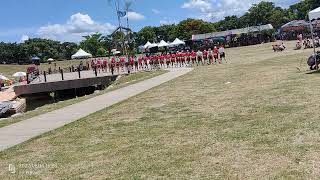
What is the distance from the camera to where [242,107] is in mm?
13555

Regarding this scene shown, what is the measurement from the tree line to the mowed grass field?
347ft

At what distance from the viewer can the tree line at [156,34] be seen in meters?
132

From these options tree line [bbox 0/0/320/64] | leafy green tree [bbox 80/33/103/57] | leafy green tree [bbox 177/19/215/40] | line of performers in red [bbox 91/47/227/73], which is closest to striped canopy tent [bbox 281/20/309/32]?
line of performers in red [bbox 91/47/227/73]

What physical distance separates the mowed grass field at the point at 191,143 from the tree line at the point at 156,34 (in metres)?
106

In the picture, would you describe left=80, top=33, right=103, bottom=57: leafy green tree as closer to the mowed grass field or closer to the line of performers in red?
the line of performers in red

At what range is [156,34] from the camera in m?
163

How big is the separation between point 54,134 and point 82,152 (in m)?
2.74

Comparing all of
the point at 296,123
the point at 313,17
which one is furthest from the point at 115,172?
the point at 313,17

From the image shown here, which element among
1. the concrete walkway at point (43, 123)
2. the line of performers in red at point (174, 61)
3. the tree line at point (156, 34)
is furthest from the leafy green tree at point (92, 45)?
the concrete walkway at point (43, 123)

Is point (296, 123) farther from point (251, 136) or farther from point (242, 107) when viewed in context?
point (242, 107)

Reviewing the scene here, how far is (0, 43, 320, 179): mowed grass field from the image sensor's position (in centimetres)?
766

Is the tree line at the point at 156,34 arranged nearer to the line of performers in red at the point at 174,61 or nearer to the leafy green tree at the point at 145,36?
the leafy green tree at the point at 145,36

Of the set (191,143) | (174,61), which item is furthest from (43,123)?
(174,61)

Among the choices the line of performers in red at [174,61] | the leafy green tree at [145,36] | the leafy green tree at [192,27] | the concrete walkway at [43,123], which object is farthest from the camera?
the leafy green tree at [145,36]
